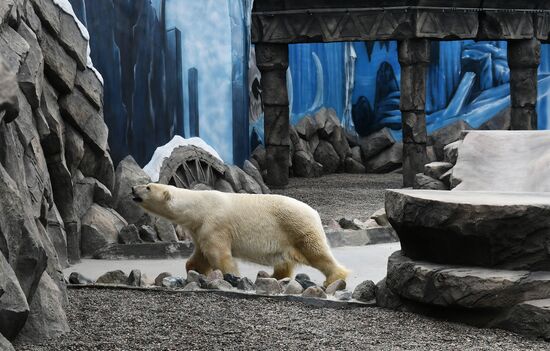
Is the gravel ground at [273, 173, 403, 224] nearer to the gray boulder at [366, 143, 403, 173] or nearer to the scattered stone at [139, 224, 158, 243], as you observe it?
the gray boulder at [366, 143, 403, 173]

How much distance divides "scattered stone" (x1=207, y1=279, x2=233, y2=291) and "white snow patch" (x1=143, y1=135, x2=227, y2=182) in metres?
3.84

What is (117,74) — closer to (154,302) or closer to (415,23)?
(154,302)

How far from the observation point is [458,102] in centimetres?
2133

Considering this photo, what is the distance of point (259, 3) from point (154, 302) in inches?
383

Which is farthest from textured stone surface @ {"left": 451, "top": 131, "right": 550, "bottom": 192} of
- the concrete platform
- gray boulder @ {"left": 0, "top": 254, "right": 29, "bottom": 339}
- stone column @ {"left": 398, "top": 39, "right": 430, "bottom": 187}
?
stone column @ {"left": 398, "top": 39, "right": 430, "bottom": 187}

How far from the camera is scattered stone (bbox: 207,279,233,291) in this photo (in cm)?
620

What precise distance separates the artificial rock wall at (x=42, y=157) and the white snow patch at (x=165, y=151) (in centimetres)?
106

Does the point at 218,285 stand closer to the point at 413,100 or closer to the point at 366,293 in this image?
the point at 366,293

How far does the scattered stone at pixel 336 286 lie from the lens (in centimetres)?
629

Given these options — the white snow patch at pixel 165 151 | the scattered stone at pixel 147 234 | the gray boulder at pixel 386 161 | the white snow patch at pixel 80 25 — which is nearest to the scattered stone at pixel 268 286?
the scattered stone at pixel 147 234

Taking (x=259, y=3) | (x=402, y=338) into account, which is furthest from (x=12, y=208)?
(x=259, y=3)

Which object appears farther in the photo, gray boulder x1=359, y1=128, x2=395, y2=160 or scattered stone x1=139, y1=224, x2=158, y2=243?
gray boulder x1=359, y1=128, x2=395, y2=160

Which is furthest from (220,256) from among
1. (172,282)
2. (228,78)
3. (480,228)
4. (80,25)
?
(228,78)

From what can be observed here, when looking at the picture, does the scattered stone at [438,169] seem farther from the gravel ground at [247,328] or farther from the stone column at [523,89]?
the stone column at [523,89]
